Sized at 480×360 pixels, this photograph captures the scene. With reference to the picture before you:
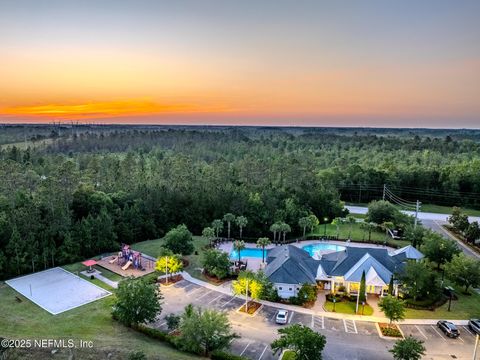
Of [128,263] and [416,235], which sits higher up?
[416,235]

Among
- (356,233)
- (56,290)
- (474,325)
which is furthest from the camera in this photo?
(356,233)

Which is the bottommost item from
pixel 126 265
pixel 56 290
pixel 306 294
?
pixel 56 290

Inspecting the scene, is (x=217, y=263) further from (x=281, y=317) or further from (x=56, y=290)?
(x=56, y=290)

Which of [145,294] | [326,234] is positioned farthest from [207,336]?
[326,234]

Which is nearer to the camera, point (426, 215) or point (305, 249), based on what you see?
point (305, 249)

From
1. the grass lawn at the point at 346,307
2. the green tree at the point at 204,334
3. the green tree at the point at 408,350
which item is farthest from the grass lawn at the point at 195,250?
the green tree at the point at 408,350

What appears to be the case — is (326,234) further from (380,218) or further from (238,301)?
(238,301)

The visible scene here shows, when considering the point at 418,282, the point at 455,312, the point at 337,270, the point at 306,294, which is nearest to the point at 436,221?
the point at 455,312
